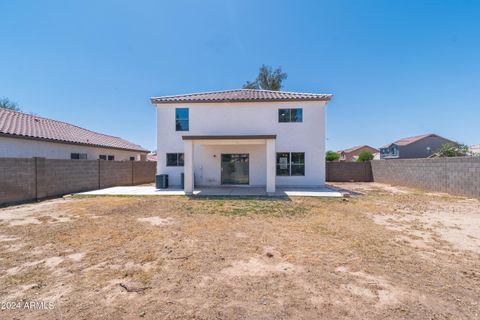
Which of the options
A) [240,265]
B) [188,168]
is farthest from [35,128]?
[240,265]

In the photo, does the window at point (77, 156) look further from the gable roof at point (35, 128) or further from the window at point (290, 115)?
the window at point (290, 115)

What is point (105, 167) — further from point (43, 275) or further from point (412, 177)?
point (412, 177)

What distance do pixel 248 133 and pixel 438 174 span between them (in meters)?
11.6

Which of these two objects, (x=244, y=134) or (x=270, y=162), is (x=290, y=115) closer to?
(x=244, y=134)

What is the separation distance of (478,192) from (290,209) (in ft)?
32.0

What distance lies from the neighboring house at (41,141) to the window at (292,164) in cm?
1490

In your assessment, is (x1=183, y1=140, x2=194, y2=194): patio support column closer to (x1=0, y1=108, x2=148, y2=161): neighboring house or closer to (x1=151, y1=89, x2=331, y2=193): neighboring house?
(x1=151, y1=89, x2=331, y2=193): neighboring house

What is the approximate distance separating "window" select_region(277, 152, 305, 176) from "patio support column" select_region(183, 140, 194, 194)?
5909 millimetres

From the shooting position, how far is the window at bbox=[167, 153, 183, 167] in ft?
51.7

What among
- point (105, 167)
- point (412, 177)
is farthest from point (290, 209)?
point (105, 167)

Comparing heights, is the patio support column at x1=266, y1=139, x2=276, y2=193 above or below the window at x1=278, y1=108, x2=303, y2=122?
below

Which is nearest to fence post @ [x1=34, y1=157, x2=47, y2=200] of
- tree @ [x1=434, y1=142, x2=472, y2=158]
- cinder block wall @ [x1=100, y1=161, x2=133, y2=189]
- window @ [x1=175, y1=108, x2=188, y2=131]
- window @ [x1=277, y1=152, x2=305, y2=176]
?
cinder block wall @ [x1=100, y1=161, x2=133, y2=189]

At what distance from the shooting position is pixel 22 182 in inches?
418

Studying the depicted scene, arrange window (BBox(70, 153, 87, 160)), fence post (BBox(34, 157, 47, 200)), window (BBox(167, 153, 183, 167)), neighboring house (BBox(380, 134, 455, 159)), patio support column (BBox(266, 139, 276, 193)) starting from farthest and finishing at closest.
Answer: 1. neighboring house (BBox(380, 134, 455, 159))
2. window (BBox(70, 153, 87, 160))
3. window (BBox(167, 153, 183, 167))
4. patio support column (BBox(266, 139, 276, 193))
5. fence post (BBox(34, 157, 47, 200))
